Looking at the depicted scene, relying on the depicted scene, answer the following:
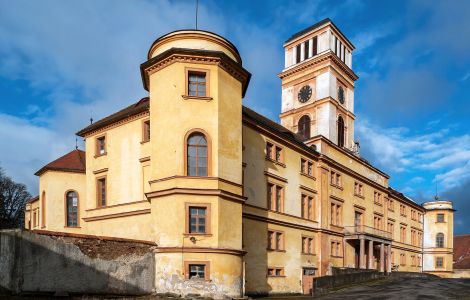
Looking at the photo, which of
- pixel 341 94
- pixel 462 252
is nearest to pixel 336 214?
pixel 341 94

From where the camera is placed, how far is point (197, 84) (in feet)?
73.8

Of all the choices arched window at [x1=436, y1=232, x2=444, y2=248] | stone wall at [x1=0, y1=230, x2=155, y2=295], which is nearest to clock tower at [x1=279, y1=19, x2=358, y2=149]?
arched window at [x1=436, y1=232, x2=444, y2=248]

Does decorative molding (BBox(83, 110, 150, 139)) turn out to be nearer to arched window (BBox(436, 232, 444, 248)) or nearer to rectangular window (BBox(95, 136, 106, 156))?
rectangular window (BBox(95, 136, 106, 156))

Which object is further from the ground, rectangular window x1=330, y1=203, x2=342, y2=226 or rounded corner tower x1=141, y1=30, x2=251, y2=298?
rounded corner tower x1=141, y1=30, x2=251, y2=298

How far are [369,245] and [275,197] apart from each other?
607 inches

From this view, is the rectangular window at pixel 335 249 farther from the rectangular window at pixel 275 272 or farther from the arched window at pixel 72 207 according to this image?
the arched window at pixel 72 207

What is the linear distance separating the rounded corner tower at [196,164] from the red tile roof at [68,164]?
12312 millimetres

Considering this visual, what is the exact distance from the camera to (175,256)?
2027cm

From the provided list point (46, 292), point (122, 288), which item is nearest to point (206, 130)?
point (122, 288)

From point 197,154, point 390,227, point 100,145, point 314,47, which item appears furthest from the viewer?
point 390,227

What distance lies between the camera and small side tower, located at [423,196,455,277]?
61.7 metres

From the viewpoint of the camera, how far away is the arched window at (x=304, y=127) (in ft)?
153

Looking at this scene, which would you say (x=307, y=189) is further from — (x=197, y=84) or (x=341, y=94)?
(x=341, y=94)

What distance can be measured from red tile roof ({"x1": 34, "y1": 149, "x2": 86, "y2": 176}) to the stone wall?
14258 mm
